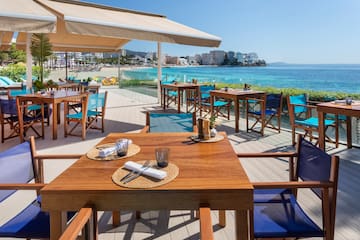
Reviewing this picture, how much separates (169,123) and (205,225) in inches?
83.9

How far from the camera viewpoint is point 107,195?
1.19 metres

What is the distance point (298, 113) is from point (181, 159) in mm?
4271

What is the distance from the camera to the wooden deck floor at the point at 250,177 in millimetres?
2070

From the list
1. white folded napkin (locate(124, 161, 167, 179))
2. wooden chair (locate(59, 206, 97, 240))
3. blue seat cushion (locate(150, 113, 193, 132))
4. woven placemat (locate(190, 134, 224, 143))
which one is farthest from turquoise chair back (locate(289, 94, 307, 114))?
wooden chair (locate(59, 206, 97, 240))

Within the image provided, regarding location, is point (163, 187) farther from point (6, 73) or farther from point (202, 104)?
point (6, 73)

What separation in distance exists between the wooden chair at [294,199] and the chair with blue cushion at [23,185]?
1.18 m

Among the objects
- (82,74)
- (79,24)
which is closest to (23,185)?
(79,24)

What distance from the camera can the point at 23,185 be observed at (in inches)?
55.9

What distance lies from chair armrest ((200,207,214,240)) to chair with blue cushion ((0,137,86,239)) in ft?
2.84

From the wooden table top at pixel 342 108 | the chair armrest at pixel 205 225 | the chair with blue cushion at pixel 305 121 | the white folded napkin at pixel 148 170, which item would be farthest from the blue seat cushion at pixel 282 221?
Result: the chair with blue cushion at pixel 305 121

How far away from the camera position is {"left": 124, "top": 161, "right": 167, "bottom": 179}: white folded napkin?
133 cm

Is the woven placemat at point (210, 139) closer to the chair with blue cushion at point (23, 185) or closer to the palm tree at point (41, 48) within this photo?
the chair with blue cushion at point (23, 185)

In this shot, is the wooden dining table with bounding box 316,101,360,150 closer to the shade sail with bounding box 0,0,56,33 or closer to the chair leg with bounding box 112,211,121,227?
the chair leg with bounding box 112,211,121,227

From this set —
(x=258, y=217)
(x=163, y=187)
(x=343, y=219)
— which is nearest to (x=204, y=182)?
A: (x=163, y=187)
